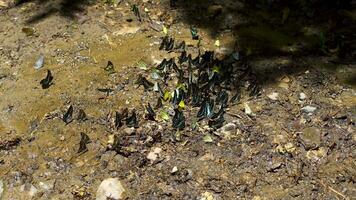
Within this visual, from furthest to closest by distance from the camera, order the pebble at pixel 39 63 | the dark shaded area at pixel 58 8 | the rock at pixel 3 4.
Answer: the rock at pixel 3 4 < the dark shaded area at pixel 58 8 < the pebble at pixel 39 63

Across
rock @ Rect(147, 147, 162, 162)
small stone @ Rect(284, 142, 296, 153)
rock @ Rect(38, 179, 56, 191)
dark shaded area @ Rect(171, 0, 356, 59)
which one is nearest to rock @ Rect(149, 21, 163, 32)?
dark shaded area @ Rect(171, 0, 356, 59)

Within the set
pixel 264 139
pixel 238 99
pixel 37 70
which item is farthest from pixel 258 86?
pixel 37 70

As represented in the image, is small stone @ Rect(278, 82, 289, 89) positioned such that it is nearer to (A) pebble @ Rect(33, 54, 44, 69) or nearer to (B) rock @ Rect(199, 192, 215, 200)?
(B) rock @ Rect(199, 192, 215, 200)

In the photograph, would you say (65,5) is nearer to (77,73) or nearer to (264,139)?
(77,73)

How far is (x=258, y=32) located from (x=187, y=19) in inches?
26.8

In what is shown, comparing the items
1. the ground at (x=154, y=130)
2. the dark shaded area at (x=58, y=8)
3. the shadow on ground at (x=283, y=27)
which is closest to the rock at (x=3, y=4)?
the dark shaded area at (x=58, y=8)

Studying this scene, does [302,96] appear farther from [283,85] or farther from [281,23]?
[281,23]

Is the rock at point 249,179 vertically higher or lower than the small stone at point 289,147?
lower

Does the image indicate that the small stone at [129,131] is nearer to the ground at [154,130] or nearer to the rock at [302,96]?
the ground at [154,130]

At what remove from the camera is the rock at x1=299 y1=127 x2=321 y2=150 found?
3758 millimetres

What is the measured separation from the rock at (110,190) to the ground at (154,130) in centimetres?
4

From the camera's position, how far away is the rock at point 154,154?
146 inches

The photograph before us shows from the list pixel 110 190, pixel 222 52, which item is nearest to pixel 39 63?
pixel 110 190

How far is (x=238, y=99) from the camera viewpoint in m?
4.06
